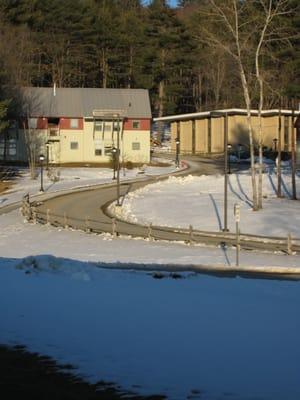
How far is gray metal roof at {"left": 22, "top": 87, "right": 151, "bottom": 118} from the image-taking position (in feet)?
258

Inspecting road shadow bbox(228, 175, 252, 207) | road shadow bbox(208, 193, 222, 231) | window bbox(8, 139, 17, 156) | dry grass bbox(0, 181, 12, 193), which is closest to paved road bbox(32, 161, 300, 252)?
road shadow bbox(208, 193, 222, 231)

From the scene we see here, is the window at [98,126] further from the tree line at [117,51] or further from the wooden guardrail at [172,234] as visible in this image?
the wooden guardrail at [172,234]

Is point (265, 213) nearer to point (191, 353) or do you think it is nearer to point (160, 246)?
point (160, 246)

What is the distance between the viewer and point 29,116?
7706 centimetres

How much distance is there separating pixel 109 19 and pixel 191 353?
10103 centimetres

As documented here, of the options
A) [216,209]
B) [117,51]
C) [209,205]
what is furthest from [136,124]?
[216,209]

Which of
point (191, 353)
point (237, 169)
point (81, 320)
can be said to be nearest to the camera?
point (191, 353)

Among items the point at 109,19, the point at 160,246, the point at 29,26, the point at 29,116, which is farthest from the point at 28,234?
the point at 109,19

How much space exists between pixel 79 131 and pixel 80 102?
12.5 feet

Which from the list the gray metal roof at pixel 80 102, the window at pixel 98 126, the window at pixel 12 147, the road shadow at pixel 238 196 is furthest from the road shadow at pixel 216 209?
the window at pixel 12 147

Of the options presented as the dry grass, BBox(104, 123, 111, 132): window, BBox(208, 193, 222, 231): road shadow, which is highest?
BBox(104, 123, 111, 132): window

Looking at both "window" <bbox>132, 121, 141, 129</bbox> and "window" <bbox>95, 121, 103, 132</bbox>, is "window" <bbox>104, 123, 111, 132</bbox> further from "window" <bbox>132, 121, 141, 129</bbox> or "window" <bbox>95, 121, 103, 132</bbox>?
"window" <bbox>132, 121, 141, 129</bbox>

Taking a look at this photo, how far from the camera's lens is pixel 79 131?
257ft

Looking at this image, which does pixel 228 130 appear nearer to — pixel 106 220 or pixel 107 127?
pixel 107 127
